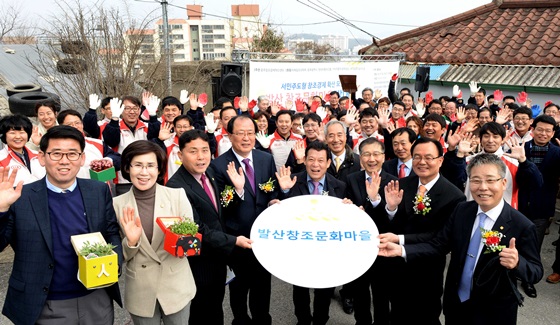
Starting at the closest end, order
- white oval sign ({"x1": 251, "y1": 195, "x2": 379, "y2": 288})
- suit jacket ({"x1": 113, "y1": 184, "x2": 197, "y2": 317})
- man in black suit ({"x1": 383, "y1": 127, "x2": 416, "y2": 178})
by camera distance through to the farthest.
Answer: suit jacket ({"x1": 113, "y1": 184, "x2": 197, "y2": 317}) < white oval sign ({"x1": 251, "y1": 195, "x2": 379, "y2": 288}) < man in black suit ({"x1": 383, "y1": 127, "x2": 416, "y2": 178})

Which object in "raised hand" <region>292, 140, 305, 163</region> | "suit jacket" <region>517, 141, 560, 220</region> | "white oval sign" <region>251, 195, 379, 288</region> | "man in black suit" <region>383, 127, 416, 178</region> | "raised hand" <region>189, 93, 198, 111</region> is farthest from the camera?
"raised hand" <region>189, 93, 198, 111</region>

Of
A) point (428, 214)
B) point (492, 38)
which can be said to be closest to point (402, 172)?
point (428, 214)

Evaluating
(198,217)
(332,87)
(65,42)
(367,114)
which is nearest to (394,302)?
(198,217)

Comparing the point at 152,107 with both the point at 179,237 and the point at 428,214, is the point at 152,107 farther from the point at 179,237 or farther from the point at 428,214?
the point at 428,214

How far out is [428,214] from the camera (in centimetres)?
283

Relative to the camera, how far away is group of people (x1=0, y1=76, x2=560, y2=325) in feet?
6.97

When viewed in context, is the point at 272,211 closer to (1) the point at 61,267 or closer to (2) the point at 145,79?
(1) the point at 61,267

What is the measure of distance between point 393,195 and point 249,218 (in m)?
1.12

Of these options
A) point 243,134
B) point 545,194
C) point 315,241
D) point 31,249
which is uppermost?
point 243,134

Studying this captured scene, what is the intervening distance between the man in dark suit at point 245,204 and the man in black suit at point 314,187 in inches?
6.7

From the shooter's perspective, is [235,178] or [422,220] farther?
[235,178]

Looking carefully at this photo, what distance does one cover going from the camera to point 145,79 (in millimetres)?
10258

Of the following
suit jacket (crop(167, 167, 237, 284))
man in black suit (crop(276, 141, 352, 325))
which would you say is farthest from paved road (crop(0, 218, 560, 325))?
suit jacket (crop(167, 167, 237, 284))

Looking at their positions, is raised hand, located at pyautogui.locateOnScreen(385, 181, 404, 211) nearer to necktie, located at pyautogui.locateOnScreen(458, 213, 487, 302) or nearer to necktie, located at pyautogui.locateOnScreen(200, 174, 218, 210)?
A: necktie, located at pyautogui.locateOnScreen(458, 213, 487, 302)
